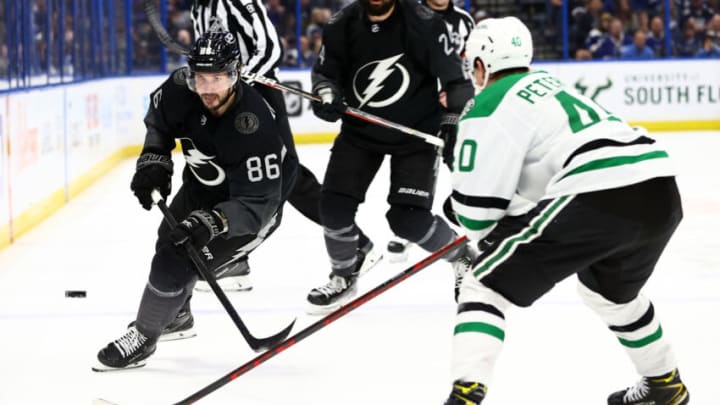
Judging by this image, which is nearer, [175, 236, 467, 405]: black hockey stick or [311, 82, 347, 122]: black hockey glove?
[175, 236, 467, 405]: black hockey stick

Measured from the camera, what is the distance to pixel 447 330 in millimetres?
3453

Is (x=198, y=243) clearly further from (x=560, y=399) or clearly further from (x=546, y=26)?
(x=546, y=26)

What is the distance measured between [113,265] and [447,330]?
1698 mm

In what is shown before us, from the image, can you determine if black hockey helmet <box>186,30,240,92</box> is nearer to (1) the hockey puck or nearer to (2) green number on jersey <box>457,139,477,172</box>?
(2) green number on jersey <box>457,139,477,172</box>

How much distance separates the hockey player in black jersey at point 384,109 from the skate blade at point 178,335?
0.47 m

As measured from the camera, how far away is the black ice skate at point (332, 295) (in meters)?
3.73

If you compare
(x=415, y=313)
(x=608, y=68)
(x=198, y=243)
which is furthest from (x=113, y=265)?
(x=608, y=68)

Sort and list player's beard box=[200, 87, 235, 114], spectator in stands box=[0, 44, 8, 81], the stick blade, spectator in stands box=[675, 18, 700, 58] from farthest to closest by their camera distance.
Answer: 1. spectator in stands box=[675, 18, 700, 58]
2. spectator in stands box=[0, 44, 8, 81]
3. the stick blade
4. player's beard box=[200, 87, 235, 114]

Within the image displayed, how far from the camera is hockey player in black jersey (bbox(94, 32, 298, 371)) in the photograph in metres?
2.88

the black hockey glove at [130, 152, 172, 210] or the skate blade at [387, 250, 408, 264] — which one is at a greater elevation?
the black hockey glove at [130, 152, 172, 210]

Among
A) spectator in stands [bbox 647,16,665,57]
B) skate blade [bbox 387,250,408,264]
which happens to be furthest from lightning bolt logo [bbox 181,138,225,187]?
spectator in stands [bbox 647,16,665,57]

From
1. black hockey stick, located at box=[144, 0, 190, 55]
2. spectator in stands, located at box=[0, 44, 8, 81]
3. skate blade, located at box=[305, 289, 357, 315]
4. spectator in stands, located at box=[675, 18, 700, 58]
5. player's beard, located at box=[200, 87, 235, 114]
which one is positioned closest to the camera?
player's beard, located at box=[200, 87, 235, 114]

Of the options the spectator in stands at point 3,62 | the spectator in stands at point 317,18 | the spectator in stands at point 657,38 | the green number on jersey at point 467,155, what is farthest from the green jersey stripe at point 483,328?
the spectator in stands at point 657,38

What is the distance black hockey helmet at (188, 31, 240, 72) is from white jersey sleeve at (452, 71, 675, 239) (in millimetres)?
804
